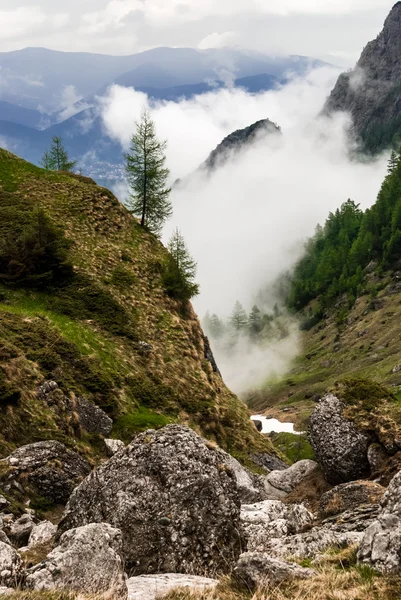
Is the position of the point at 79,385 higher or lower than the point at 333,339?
lower

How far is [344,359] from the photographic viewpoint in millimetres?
160375

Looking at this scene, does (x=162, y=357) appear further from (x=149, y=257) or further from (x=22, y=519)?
(x=22, y=519)

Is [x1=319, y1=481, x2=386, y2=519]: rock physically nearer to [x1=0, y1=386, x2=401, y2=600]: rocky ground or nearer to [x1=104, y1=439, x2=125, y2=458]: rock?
[x1=0, y1=386, x2=401, y2=600]: rocky ground

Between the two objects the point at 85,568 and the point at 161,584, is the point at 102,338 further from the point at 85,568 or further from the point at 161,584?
the point at 85,568

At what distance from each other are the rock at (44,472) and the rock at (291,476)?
552 inches

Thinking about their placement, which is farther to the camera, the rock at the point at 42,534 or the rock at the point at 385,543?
the rock at the point at 42,534

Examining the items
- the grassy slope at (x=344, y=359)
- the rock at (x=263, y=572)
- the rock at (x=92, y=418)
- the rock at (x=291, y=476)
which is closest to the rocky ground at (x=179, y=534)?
the rock at (x=263, y=572)

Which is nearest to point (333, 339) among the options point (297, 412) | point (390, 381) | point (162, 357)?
point (297, 412)

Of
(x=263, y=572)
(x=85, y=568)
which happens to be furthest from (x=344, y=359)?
(x=85, y=568)

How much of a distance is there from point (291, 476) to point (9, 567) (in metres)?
25.0

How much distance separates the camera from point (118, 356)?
42031 mm

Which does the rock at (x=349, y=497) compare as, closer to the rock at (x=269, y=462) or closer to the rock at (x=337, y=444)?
the rock at (x=337, y=444)

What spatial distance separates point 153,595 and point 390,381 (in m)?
116

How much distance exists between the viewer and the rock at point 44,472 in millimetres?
21203
